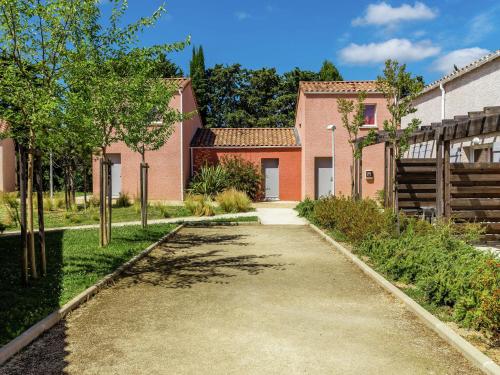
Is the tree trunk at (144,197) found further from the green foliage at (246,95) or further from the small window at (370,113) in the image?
the green foliage at (246,95)

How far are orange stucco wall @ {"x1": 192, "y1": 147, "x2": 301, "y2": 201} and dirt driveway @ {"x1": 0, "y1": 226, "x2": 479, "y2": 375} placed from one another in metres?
16.8

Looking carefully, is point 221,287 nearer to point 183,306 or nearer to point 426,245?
point 183,306

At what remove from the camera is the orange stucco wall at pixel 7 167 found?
2600 centimetres

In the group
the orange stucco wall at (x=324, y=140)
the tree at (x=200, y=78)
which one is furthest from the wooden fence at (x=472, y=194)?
the tree at (x=200, y=78)

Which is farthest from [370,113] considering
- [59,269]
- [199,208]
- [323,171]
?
[59,269]

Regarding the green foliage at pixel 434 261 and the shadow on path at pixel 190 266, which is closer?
the green foliage at pixel 434 261

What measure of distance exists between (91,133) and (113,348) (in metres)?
5.71

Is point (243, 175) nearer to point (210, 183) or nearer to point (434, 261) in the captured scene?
point (210, 183)

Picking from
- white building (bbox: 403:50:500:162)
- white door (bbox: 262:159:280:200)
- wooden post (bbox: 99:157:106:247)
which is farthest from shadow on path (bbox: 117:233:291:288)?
white door (bbox: 262:159:280:200)

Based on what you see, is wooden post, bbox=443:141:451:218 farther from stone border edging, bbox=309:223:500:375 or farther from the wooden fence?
stone border edging, bbox=309:223:500:375

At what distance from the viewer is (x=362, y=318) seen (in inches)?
204

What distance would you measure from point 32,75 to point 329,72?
33.6 metres

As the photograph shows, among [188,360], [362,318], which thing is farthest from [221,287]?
[188,360]

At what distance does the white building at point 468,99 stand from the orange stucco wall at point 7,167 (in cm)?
2253
